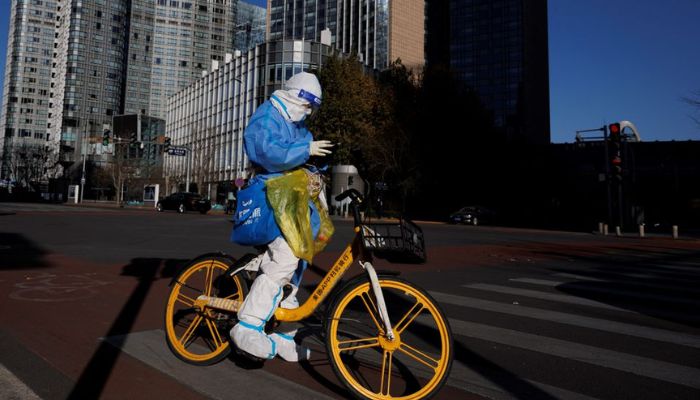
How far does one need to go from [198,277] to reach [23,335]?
163 centimetres

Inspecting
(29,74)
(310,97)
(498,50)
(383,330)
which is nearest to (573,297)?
(383,330)

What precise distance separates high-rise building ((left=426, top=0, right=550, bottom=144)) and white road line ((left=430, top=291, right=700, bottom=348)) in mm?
116103

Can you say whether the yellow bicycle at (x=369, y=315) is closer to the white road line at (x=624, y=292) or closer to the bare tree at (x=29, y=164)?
the white road line at (x=624, y=292)

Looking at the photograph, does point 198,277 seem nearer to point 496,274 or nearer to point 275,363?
point 275,363

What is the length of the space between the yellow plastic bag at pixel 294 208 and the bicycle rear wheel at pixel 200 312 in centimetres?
59

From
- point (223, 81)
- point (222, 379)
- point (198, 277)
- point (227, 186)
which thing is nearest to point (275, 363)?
point (222, 379)

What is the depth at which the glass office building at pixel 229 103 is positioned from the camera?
186 feet

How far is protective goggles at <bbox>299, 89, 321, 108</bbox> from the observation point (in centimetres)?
297

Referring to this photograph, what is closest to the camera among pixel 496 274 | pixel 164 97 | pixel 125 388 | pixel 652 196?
pixel 125 388

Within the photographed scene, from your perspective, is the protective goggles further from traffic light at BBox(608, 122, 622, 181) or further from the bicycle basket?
traffic light at BBox(608, 122, 622, 181)

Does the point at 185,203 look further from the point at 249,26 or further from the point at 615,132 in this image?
the point at 249,26

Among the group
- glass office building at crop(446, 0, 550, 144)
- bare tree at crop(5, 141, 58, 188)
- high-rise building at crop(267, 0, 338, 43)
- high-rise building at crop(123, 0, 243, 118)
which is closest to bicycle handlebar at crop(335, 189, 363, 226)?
bare tree at crop(5, 141, 58, 188)

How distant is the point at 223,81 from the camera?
67312mm

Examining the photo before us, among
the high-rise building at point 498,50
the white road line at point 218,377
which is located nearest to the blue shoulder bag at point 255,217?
the white road line at point 218,377
